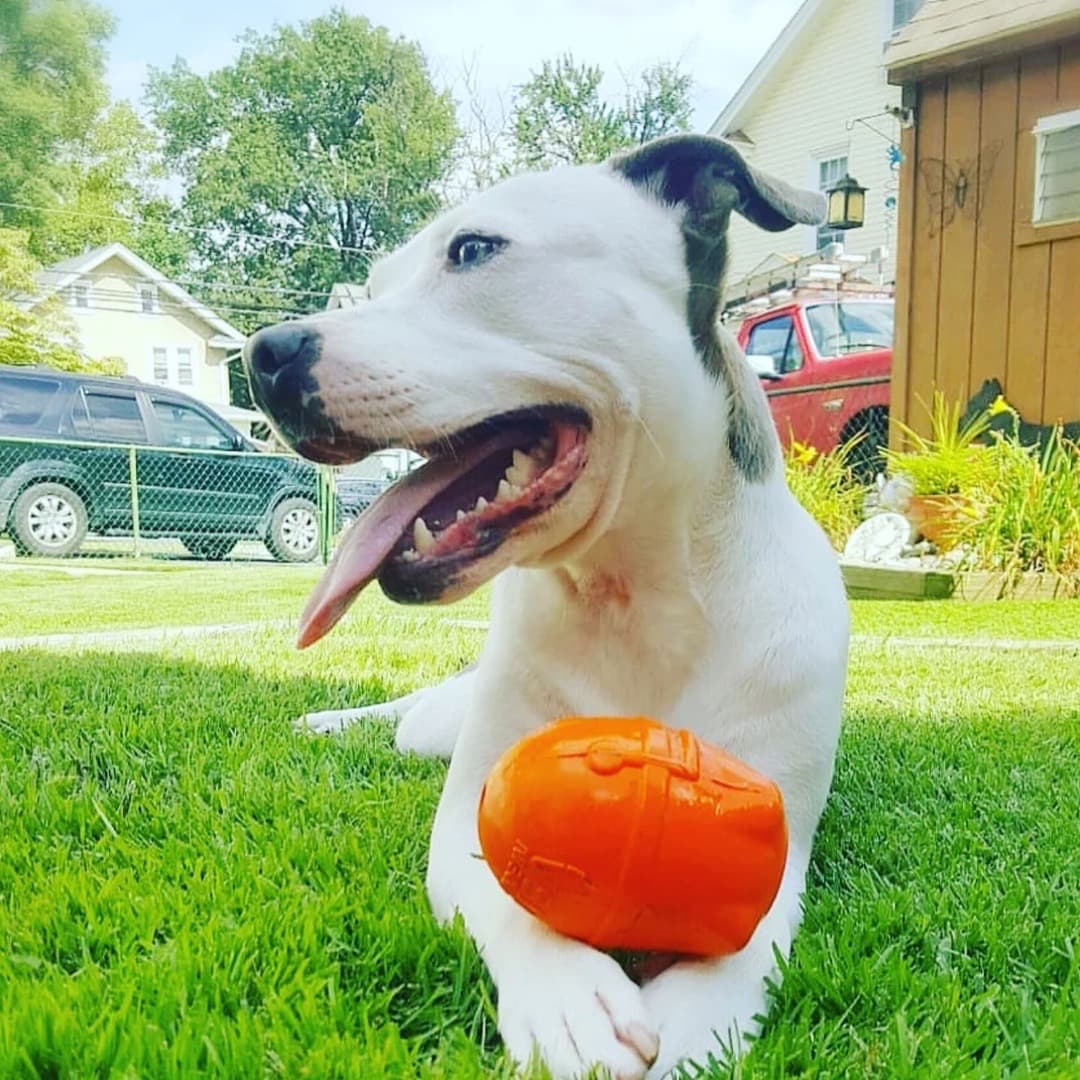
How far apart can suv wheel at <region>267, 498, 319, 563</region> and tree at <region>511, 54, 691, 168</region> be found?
649 inches

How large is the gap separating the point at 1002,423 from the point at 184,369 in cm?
2464

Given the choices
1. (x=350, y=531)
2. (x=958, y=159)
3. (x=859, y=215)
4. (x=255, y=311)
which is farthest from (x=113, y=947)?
(x=255, y=311)

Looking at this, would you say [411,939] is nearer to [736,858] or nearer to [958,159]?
[736,858]

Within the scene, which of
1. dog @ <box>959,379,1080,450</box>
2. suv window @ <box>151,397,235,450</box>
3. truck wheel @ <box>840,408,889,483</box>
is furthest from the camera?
suv window @ <box>151,397,235,450</box>

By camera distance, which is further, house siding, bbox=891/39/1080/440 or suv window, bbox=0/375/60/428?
suv window, bbox=0/375/60/428

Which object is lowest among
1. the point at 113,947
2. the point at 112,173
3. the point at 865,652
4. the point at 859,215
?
the point at 865,652

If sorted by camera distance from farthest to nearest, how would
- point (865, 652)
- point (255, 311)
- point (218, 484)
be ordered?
point (255, 311) → point (218, 484) → point (865, 652)

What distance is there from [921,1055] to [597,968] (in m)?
0.35

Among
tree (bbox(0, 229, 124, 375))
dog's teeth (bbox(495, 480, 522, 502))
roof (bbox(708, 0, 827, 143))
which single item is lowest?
dog's teeth (bbox(495, 480, 522, 502))

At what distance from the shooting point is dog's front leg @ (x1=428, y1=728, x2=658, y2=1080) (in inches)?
43.6

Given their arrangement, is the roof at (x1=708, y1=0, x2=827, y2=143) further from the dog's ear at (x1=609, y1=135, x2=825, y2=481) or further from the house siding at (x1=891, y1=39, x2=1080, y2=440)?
the dog's ear at (x1=609, y1=135, x2=825, y2=481)

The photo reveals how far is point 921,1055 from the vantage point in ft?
3.77

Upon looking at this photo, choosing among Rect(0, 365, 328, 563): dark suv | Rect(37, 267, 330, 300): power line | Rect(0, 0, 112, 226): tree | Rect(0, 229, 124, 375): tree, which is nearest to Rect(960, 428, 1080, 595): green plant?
Rect(0, 365, 328, 563): dark suv

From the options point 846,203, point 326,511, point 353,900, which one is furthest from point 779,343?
point 353,900
